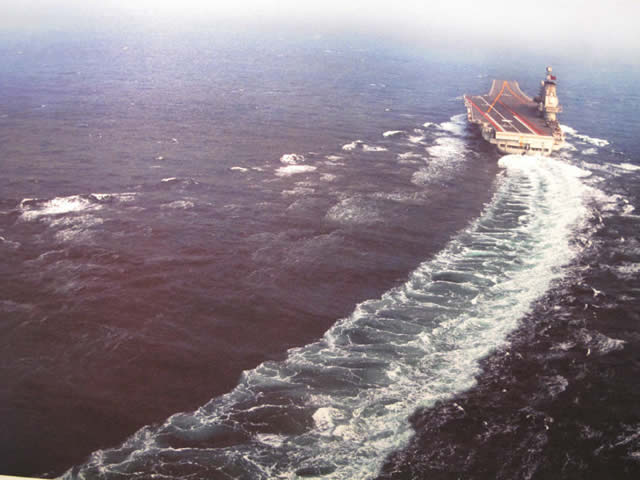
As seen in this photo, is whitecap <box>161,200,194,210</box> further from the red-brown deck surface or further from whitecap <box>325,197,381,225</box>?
the red-brown deck surface

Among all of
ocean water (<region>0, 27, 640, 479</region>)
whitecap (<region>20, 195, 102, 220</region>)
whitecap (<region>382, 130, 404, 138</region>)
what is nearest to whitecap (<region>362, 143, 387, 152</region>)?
ocean water (<region>0, 27, 640, 479</region>)

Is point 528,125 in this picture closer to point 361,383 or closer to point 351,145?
point 351,145

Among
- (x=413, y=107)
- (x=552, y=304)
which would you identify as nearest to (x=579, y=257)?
(x=552, y=304)

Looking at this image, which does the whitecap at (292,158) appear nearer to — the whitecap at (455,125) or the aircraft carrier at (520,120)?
the aircraft carrier at (520,120)

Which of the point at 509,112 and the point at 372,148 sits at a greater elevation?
the point at 509,112

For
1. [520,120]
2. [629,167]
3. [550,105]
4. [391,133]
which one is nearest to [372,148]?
[391,133]

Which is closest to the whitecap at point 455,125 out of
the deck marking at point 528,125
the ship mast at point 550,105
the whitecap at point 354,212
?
the deck marking at point 528,125
